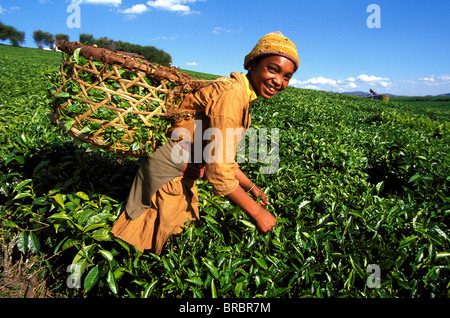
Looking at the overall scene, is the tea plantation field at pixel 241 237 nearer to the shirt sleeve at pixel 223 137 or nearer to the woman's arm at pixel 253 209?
the woman's arm at pixel 253 209

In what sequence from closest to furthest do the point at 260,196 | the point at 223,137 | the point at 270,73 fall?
the point at 223,137, the point at 270,73, the point at 260,196

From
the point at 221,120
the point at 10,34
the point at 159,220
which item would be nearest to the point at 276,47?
the point at 221,120

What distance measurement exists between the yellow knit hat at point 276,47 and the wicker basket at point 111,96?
1.45ft

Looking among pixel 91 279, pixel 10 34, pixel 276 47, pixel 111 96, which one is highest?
pixel 10 34

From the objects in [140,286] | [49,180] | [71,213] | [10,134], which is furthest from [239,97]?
[10,134]

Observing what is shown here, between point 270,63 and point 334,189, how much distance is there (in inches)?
53.8

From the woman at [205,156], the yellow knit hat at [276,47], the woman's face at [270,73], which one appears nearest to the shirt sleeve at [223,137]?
the woman at [205,156]

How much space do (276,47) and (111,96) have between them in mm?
904

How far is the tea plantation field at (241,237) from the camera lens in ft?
4.35

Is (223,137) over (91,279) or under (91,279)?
over

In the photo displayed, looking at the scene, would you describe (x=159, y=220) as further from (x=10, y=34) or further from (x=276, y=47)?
(x=10, y=34)

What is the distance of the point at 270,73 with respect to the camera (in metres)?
1.40
